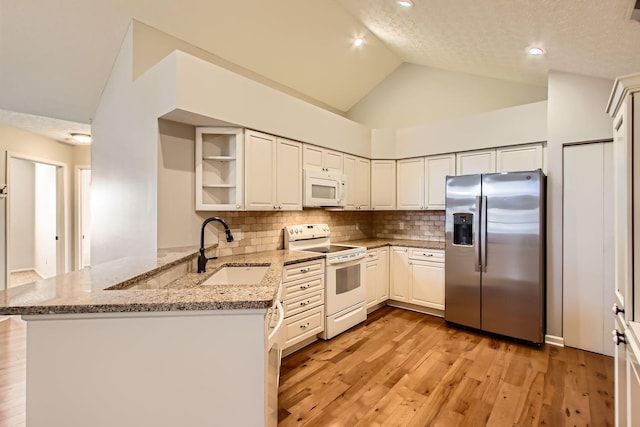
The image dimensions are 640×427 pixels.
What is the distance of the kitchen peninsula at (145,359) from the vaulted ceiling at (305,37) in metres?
2.72

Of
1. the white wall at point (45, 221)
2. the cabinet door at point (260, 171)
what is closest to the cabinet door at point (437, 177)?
the cabinet door at point (260, 171)

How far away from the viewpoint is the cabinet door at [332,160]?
12.4 ft

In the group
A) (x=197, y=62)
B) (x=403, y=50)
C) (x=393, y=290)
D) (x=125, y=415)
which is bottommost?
(x=393, y=290)

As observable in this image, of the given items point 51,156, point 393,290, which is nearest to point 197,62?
point 393,290

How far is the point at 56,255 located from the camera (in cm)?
550

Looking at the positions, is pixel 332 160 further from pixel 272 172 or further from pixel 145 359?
pixel 145 359

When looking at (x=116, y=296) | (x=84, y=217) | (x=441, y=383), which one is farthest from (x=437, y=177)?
(x=84, y=217)

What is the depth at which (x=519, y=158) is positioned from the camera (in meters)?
3.62

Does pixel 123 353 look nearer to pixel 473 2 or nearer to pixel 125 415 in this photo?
pixel 125 415

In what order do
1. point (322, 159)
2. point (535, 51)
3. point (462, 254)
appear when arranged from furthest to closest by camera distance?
point (322, 159)
point (462, 254)
point (535, 51)

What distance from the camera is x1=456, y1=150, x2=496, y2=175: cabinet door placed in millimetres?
3816

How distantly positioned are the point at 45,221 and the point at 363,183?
6575 mm

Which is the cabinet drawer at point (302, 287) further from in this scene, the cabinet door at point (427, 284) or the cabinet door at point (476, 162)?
the cabinet door at point (476, 162)

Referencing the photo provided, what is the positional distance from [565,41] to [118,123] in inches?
169
